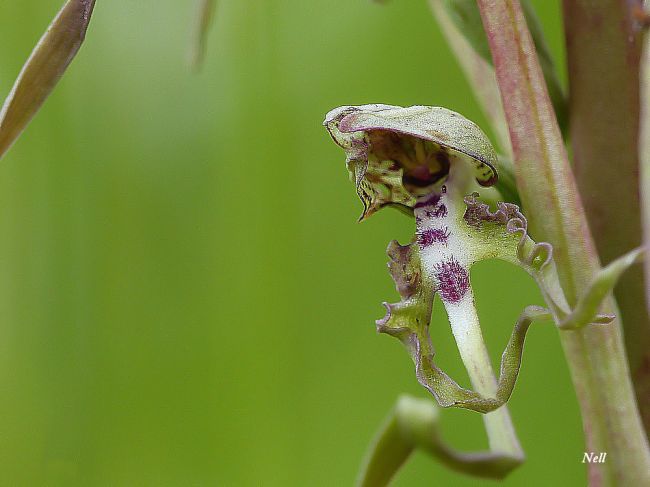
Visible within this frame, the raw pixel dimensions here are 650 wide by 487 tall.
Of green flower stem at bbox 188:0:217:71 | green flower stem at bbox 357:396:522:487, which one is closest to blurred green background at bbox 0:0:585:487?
green flower stem at bbox 188:0:217:71

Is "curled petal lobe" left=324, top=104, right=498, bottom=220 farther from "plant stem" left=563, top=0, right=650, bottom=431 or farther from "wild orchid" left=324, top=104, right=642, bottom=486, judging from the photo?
"plant stem" left=563, top=0, right=650, bottom=431

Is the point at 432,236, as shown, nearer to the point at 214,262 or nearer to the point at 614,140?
the point at 614,140

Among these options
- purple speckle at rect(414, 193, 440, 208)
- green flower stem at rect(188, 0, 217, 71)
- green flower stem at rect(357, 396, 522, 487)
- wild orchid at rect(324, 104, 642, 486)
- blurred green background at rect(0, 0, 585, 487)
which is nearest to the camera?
green flower stem at rect(357, 396, 522, 487)

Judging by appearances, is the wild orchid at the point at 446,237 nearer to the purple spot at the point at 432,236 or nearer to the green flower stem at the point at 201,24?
the purple spot at the point at 432,236

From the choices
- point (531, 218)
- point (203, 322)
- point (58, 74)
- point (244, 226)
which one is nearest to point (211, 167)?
point (244, 226)

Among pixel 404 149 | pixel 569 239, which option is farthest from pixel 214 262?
pixel 569 239

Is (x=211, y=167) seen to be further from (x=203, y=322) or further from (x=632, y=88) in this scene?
(x=632, y=88)

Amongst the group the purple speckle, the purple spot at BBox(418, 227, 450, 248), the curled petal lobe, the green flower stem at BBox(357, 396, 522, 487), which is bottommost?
the green flower stem at BBox(357, 396, 522, 487)

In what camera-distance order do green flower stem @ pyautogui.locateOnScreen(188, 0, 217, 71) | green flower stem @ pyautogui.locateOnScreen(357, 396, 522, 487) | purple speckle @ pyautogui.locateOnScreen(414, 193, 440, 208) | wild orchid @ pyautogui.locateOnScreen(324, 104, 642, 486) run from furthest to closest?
green flower stem @ pyautogui.locateOnScreen(188, 0, 217, 71), purple speckle @ pyautogui.locateOnScreen(414, 193, 440, 208), wild orchid @ pyautogui.locateOnScreen(324, 104, 642, 486), green flower stem @ pyautogui.locateOnScreen(357, 396, 522, 487)
